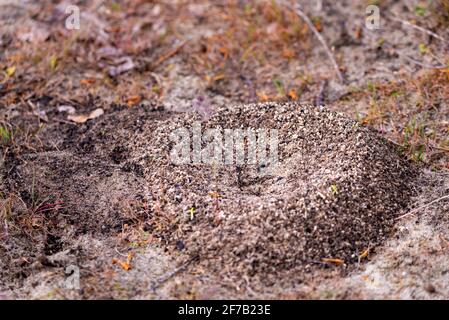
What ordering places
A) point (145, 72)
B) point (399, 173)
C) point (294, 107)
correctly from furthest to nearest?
point (145, 72) → point (294, 107) → point (399, 173)

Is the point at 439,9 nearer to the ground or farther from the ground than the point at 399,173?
farther from the ground

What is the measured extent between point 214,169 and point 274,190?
0.33 metres

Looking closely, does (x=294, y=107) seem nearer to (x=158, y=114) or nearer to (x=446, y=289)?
(x=158, y=114)

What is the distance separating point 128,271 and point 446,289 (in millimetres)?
1305

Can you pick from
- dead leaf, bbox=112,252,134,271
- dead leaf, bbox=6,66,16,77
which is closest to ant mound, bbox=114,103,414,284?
dead leaf, bbox=112,252,134,271

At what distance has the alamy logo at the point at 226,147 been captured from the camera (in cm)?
318

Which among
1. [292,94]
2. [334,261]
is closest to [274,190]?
[334,261]

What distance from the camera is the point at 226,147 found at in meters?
3.24

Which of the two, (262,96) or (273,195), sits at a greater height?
(262,96)

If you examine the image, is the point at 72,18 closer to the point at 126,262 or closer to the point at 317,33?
the point at 317,33

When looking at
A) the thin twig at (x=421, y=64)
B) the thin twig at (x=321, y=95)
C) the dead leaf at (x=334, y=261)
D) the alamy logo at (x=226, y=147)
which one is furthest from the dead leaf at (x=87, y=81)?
the dead leaf at (x=334, y=261)

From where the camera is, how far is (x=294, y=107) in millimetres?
3338

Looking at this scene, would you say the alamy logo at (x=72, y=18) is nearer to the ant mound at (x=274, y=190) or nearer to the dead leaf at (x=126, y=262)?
the ant mound at (x=274, y=190)

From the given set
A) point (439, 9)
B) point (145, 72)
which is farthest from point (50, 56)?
point (439, 9)
